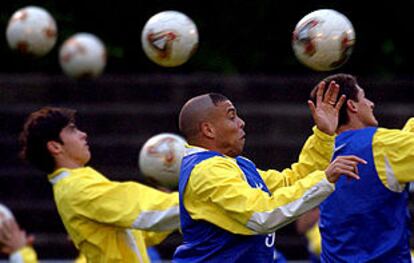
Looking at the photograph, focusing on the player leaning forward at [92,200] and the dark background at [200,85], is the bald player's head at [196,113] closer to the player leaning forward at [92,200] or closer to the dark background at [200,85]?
the player leaning forward at [92,200]

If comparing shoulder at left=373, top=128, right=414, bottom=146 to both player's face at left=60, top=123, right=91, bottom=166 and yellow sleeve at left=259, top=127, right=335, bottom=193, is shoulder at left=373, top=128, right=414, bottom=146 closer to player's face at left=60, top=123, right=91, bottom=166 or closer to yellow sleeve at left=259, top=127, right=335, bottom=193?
yellow sleeve at left=259, top=127, right=335, bottom=193

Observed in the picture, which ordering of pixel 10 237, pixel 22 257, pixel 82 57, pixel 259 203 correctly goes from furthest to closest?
pixel 82 57, pixel 22 257, pixel 10 237, pixel 259 203

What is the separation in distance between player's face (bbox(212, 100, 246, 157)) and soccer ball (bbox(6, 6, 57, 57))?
3.70m

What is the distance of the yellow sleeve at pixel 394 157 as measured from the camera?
8258mm

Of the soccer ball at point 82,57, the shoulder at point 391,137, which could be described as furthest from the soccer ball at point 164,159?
the soccer ball at point 82,57

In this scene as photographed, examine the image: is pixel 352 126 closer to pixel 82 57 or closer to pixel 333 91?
pixel 333 91

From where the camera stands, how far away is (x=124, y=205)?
28.2 ft

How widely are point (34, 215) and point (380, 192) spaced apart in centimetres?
662

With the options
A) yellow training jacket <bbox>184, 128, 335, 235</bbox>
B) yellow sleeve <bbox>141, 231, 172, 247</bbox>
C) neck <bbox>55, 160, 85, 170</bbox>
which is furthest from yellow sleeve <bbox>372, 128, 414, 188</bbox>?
neck <bbox>55, 160, 85, 170</bbox>

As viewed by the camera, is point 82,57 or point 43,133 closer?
point 43,133

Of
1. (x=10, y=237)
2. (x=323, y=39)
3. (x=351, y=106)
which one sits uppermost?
(x=323, y=39)

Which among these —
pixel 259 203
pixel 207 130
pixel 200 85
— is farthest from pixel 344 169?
pixel 200 85

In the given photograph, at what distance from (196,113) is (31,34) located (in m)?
3.71

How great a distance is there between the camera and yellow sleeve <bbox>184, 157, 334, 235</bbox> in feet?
23.4
